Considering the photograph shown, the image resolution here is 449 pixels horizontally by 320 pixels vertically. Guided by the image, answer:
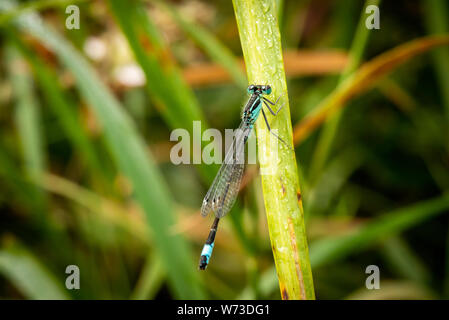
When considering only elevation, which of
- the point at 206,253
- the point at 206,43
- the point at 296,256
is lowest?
the point at 296,256

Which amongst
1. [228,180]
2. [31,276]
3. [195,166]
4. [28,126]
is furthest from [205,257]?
[28,126]

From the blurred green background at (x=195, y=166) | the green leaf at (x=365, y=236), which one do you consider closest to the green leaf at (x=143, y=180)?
the blurred green background at (x=195, y=166)

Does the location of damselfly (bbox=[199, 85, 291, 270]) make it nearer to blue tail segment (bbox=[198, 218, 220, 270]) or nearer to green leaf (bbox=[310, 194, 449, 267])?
blue tail segment (bbox=[198, 218, 220, 270])

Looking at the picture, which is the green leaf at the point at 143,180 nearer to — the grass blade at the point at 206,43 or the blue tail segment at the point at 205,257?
the blue tail segment at the point at 205,257

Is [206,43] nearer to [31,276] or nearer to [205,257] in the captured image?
[205,257]

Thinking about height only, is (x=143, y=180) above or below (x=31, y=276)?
above

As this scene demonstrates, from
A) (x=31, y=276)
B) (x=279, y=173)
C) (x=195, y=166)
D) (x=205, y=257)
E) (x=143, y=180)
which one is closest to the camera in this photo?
(x=279, y=173)
